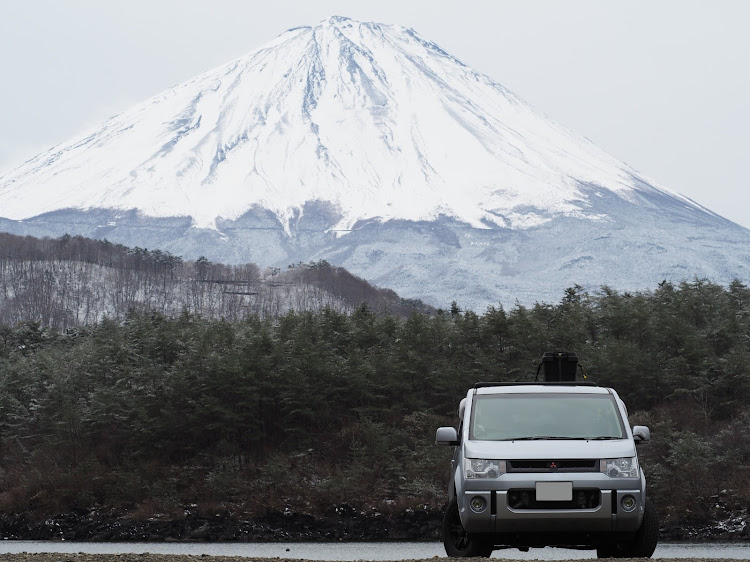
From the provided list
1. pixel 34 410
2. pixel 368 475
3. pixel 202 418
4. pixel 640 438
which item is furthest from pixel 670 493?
pixel 640 438

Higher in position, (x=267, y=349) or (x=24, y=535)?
(x=267, y=349)

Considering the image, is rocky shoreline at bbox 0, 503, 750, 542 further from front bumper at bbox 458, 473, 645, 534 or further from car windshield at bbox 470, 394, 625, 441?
front bumper at bbox 458, 473, 645, 534

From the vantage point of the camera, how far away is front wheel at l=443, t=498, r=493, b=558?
1486 cm

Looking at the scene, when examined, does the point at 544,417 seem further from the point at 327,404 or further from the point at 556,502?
the point at 327,404

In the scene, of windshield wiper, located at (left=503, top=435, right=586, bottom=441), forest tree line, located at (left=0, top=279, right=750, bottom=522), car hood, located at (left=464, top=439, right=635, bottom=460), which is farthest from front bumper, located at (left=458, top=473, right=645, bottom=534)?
forest tree line, located at (left=0, top=279, right=750, bottom=522)

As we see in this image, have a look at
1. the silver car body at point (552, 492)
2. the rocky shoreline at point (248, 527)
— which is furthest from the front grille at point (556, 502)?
the rocky shoreline at point (248, 527)

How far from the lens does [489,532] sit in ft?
46.2

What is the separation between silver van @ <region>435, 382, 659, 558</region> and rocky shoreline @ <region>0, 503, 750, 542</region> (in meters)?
33.7

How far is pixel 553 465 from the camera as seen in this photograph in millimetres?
13953

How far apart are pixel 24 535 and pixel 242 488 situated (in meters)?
9.40

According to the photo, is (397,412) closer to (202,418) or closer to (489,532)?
(202,418)

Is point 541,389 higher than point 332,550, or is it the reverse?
point 541,389

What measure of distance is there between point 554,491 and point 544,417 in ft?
4.34

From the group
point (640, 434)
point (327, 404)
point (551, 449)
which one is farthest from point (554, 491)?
point (327, 404)
